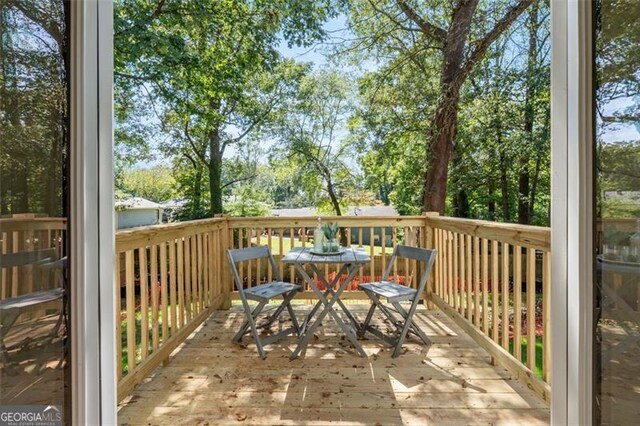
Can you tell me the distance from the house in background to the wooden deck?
9.92ft

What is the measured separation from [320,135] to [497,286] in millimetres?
4127

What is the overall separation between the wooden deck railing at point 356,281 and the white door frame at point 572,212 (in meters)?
0.84

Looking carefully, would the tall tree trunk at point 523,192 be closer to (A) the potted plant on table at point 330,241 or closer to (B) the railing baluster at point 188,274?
(A) the potted plant on table at point 330,241

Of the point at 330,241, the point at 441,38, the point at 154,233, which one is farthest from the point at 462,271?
the point at 441,38

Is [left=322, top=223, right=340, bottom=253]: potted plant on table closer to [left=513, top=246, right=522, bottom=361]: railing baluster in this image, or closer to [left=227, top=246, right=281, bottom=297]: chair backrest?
[left=227, top=246, right=281, bottom=297]: chair backrest

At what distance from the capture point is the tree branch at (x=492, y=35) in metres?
4.07

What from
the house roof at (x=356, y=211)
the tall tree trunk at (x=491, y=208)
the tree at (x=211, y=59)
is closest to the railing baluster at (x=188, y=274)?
the tree at (x=211, y=59)

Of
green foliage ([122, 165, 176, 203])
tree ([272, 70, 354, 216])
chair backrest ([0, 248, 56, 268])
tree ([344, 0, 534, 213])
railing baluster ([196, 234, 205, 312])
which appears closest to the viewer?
chair backrest ([0, 248, 56, 268])

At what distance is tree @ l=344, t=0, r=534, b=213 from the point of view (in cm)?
431

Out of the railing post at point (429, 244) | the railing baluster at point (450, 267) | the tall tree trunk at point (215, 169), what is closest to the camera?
the railing baluster at point (450, 267)

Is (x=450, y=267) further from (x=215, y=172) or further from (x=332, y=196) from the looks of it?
(x=215, y=172)

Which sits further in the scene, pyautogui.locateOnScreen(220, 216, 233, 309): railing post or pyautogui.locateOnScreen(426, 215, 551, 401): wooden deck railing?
pyautogui.locateOnScreen(220, 216, 233, 309): railing post

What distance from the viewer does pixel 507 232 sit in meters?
2.13

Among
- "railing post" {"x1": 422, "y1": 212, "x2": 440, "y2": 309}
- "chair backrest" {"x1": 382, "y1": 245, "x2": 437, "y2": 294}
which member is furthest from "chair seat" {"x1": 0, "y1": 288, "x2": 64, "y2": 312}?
"railing post" {"x1": 422, "y1": 212, "x2": 440, "y2": 309}
